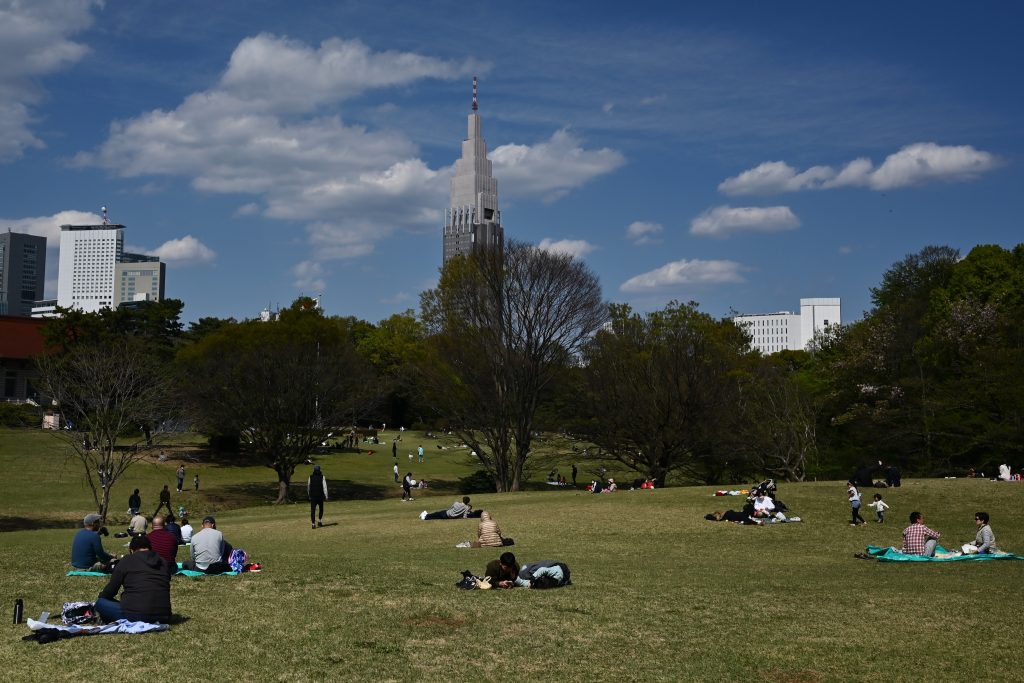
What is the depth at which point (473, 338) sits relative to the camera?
54.3m

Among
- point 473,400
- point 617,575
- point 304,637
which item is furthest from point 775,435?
point 304,637

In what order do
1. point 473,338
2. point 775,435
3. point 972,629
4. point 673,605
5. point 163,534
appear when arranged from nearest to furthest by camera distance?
point 972,629 < point 673,605 < point 163,534 < point 473,338 < point 775,435

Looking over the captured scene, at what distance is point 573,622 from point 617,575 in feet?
17.9

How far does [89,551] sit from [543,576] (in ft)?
30.4

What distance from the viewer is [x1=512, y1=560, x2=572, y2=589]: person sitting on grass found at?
1748 cm

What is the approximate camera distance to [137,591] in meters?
13.1

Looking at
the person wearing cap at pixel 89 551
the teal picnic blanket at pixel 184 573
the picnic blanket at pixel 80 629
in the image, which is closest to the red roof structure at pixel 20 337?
the person wearing cap at pixel 89 551

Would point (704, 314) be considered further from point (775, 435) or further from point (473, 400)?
point (473, 400)

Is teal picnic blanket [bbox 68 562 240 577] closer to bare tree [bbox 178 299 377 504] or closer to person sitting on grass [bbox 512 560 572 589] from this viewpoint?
person sitting on grass [bbox 512 560 572 589]

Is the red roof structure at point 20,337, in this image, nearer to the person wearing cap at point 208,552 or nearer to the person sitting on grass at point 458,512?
the person sitting on grass at point 458,512

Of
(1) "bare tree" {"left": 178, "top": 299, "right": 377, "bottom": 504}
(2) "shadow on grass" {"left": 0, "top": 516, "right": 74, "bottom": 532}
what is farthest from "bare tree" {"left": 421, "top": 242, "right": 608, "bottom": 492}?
(2) "shadow on grass" {"left": 0, "top": 516, "right": 74, "bottom": 532}

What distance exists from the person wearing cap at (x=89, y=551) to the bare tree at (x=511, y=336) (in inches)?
1420

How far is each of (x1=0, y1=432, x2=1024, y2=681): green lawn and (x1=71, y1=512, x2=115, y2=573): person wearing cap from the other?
86 centimetres

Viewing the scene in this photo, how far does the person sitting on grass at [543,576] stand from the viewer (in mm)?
17484
